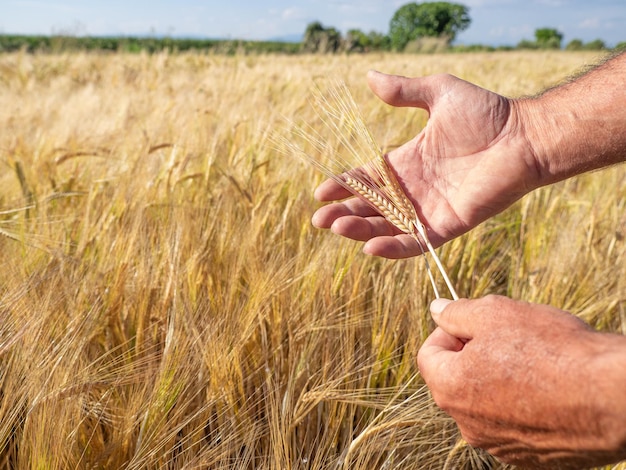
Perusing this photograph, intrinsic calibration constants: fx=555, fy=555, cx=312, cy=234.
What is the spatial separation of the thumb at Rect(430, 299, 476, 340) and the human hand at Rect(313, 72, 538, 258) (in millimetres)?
345

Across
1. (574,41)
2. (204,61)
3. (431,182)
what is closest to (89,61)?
(204,61)

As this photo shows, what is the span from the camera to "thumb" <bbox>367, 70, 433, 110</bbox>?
3.78 feet

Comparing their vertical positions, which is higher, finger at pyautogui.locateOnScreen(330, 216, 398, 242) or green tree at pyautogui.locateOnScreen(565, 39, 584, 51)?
green tree at pyautogui.locateOnScreen(565, 39, 584, 51)

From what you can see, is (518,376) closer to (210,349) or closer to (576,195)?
(210,349)

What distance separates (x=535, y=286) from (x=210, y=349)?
88 cm

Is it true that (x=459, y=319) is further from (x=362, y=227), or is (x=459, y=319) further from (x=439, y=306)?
(x=362, y=227)

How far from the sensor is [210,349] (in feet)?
3.32

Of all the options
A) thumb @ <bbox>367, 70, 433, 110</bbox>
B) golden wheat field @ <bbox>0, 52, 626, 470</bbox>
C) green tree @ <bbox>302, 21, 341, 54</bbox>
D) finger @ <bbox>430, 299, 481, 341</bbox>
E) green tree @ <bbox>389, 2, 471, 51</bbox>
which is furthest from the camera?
green tree @ <bbox>389, 2, 471, 51</bbox>

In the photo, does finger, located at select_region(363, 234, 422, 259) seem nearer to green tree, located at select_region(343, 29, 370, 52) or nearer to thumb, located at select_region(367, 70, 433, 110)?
thumb, located at select_region(367, 70, 433, 110)

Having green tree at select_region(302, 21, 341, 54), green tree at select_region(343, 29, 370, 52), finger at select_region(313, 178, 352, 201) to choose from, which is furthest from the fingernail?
green tree at select_region(343, 29, 370, 52)

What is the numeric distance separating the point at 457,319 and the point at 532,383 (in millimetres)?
133

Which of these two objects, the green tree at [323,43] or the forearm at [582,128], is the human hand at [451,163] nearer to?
the forearm at [582,128]

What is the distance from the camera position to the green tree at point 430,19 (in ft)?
158

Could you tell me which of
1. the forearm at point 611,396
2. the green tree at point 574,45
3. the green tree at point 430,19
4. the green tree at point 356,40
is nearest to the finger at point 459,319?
the forearm at point 611,396
